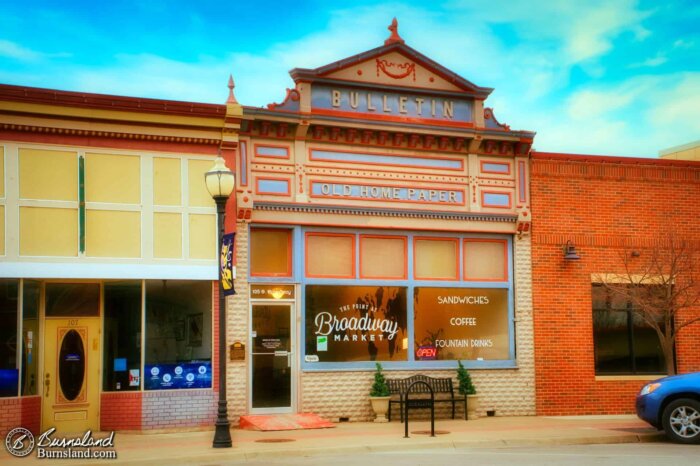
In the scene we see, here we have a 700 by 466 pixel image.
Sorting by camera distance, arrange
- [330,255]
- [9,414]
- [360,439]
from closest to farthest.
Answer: [360,439]
[9,414]
[330,255]

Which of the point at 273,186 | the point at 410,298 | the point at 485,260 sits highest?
the point at 273,186

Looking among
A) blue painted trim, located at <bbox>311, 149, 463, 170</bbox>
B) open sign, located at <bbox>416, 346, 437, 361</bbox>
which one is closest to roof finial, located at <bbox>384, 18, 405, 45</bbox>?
blue painted trim, located at <bbox>311, 149, 463, 170</bbox>

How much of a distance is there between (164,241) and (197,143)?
2.06 metres

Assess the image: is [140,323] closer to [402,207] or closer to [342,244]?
[342,244]

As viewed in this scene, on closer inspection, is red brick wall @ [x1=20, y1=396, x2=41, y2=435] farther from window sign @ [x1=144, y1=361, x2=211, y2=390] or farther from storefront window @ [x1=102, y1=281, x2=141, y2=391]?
window sign @ [x1=144, y1=361, x2=211, y2=390]

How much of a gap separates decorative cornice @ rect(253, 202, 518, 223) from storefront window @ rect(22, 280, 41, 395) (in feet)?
14.8

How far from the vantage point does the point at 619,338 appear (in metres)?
20.7

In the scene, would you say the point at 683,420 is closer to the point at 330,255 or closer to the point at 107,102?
the point at 330,255

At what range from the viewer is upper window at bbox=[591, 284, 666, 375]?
20.6 metres

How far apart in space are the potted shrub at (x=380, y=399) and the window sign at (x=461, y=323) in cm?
123

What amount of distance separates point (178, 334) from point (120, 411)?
1759 mm

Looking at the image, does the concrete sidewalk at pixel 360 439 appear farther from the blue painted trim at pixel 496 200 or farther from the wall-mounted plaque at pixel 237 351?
the blue painted trim at pixel 496 200

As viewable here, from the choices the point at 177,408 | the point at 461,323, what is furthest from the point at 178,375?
the point at 461,323

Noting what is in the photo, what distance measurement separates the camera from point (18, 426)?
15898mm
